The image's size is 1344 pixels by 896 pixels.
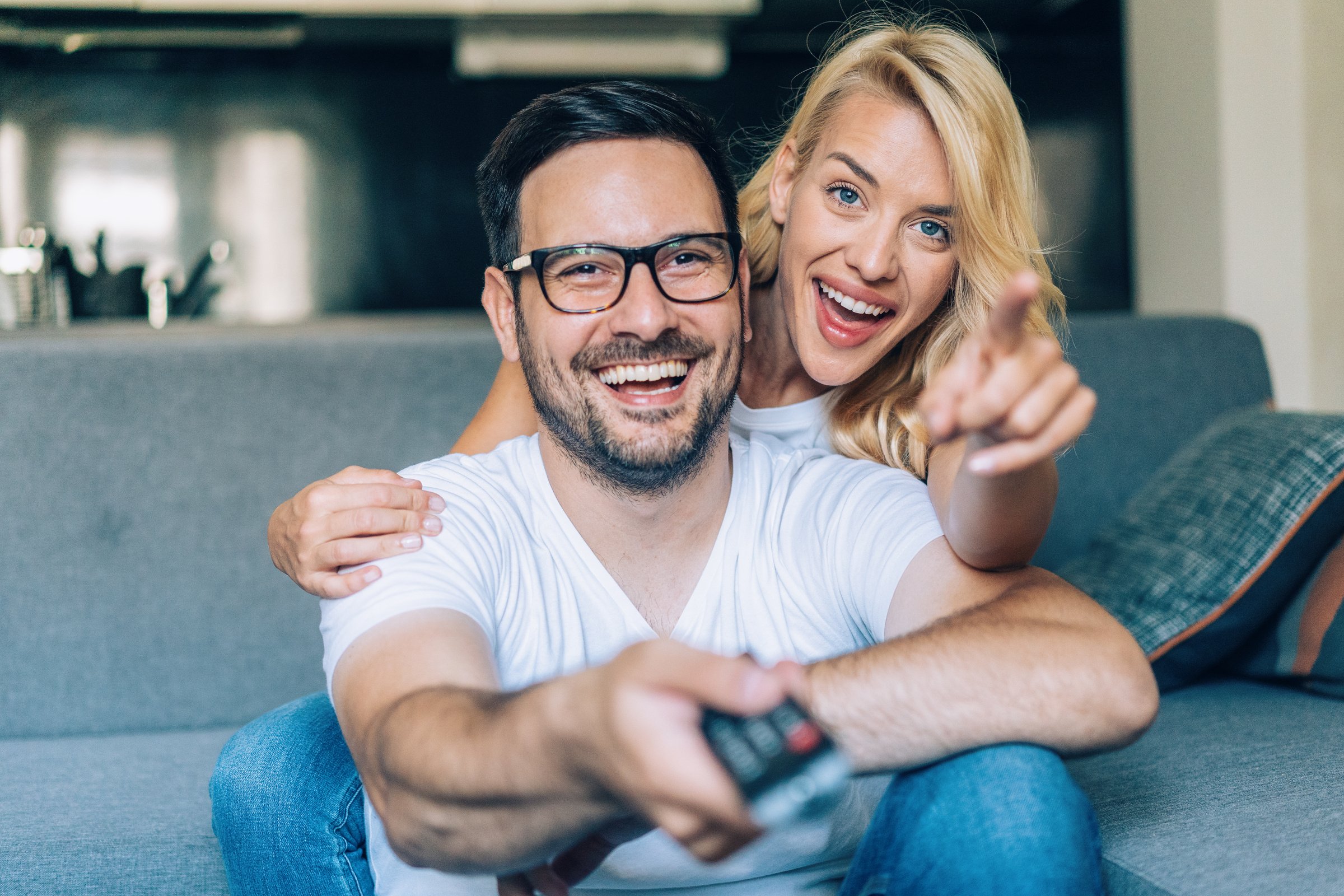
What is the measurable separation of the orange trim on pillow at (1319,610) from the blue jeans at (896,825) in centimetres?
79

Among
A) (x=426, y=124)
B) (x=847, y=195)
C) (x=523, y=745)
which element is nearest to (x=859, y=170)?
(x=847, y=195)

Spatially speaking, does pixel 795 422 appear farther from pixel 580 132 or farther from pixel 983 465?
pixel 983 465

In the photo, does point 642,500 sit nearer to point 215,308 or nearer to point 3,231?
point 215,308

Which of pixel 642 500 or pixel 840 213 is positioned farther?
pixel 840 213

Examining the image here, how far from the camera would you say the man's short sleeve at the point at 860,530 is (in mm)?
1085

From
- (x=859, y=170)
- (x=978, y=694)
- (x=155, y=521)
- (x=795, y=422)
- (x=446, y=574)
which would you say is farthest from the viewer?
(x=155, y=521)

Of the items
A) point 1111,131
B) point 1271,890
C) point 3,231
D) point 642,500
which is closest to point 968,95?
point 642,500

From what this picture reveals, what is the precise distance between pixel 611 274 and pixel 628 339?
0.26 ft

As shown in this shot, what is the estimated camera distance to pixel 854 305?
1.42 metres

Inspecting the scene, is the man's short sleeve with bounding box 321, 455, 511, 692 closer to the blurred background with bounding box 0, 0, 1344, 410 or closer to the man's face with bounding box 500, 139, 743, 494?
the man's face with bounding box 500, 139, 743, 494

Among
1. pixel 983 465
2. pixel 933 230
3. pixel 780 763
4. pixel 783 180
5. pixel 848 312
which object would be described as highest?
pixel 783 180

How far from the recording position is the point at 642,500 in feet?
3.92

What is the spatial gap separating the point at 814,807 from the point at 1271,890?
2.09 feet

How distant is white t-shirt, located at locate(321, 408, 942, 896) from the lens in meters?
1.01
